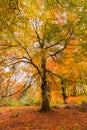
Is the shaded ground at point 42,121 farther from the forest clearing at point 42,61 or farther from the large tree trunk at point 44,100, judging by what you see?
the large tree trunk at point 44,100

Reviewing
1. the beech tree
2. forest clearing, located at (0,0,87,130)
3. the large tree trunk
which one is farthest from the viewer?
the large tree trunk

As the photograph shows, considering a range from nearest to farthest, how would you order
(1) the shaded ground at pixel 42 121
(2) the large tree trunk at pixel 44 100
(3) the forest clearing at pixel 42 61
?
(1) the shaded ground at pixel 42 121, (3) the forest clearing at pixel 42 61, (2) the large tree trunk at pixel 44 100

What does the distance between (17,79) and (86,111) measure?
5.73 metres

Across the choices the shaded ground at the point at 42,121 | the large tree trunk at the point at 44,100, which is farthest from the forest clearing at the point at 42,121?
the large tree trunk at the point at 44,100

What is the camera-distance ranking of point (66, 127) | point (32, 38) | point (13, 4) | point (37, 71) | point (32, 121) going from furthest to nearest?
point (37, 71) → point (32, 38) → point (32, 121) → point (66, 127) → point (13, 4)

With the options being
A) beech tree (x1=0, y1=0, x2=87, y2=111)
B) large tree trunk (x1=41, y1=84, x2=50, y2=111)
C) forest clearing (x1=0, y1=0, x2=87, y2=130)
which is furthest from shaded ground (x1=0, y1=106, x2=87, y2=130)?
beech tree (x1=0, y1=0, x2=87, y2=111)

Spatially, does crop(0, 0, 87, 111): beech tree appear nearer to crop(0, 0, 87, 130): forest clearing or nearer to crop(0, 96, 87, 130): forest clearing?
crop(0, 0, 87, 130): forest clearing

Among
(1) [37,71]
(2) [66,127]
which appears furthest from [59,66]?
(2) [66,127]

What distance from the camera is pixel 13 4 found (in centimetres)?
543

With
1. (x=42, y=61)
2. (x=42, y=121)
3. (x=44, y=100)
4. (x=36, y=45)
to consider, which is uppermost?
(x=36, y=45)

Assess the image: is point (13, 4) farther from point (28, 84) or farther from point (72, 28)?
point (28, 84)

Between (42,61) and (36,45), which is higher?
(36,45)

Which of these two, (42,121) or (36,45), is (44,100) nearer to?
(42,121)

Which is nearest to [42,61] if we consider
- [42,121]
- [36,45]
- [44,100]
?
[36,45]
